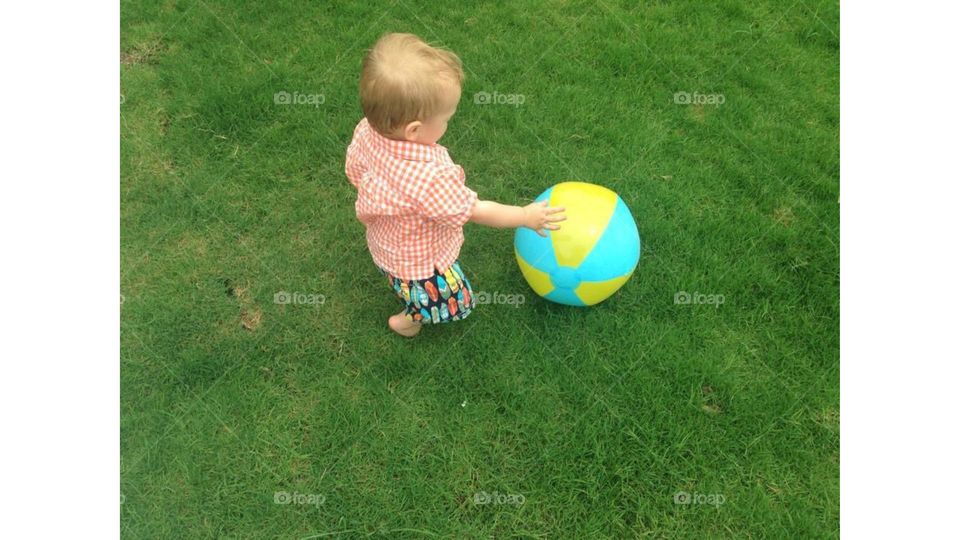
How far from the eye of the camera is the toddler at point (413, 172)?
85.3 inches

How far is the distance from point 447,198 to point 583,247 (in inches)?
35.1

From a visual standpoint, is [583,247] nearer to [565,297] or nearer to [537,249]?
[537,249]

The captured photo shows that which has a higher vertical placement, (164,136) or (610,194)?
(610,194)

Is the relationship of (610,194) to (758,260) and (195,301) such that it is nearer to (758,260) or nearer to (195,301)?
(758,260)

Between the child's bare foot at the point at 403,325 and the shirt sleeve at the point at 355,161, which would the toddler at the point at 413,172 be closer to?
the shirt sleeve at the point at 355,161

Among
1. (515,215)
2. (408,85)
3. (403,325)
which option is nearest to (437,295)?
(403,325)

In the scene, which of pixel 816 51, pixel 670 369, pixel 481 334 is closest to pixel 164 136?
pixel 481 334

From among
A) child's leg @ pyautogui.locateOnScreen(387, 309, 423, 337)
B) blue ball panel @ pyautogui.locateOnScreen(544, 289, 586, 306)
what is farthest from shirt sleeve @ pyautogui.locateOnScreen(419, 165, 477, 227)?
child's leg @ pyautogui.locateOnScreen(387, 309, 423, 337)

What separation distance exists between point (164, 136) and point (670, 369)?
3581 mm

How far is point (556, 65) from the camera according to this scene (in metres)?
4.27

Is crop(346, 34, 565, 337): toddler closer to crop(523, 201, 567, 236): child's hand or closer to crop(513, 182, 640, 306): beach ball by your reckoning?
crop(523, 201, 567, 236): child's hand

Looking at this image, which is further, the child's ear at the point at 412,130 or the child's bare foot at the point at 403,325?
the child's bare foot at the point at 403,325

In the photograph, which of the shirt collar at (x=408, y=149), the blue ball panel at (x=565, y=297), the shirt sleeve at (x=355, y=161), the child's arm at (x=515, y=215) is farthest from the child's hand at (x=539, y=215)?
the shirt sleeve at (x=355, y=161)

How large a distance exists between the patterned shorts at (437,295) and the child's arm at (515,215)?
17.9 inches
